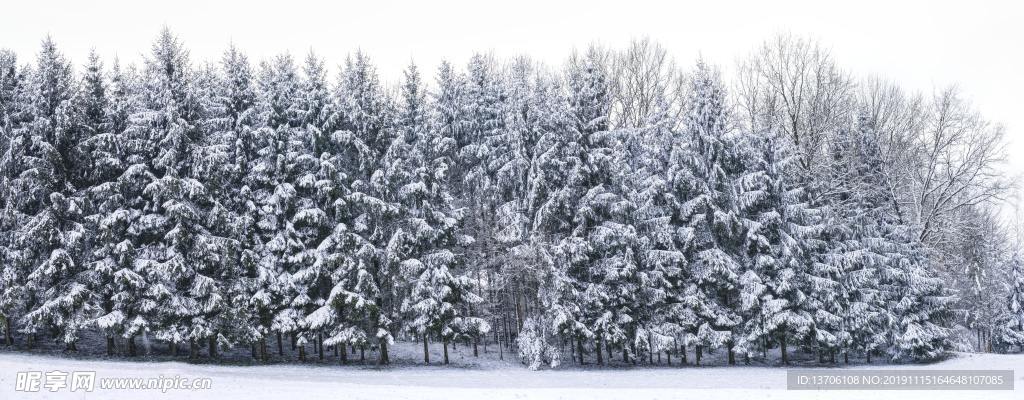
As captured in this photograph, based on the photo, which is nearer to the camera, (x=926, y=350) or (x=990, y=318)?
(x=926, y=350)

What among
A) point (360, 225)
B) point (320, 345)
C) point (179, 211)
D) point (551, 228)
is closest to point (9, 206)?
point (179, 211)

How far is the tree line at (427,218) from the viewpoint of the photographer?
24.8 metres

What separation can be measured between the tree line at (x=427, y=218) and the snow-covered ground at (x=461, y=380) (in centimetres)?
126

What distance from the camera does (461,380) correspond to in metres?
23.1

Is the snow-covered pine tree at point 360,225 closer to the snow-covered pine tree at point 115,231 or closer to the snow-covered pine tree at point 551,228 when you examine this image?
the snow-covered pine tree at point 551,228

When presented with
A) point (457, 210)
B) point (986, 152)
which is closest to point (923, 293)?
point (986, 152)

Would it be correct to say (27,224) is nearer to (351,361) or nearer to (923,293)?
(351,361)

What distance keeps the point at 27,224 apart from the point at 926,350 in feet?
122

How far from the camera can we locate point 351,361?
2822cm

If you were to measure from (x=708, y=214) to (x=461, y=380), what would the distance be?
1324 centimetres

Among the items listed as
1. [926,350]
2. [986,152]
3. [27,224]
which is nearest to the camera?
[27,224]

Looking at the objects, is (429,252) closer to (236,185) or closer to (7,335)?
(236,185)

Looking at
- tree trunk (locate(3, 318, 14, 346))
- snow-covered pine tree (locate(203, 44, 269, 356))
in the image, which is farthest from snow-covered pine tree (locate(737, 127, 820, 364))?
tree trunk (locate(3, 318, 14, 346))

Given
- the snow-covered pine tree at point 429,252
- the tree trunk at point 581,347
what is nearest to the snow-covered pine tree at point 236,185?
the snow-covered pine tree at point 429,252
